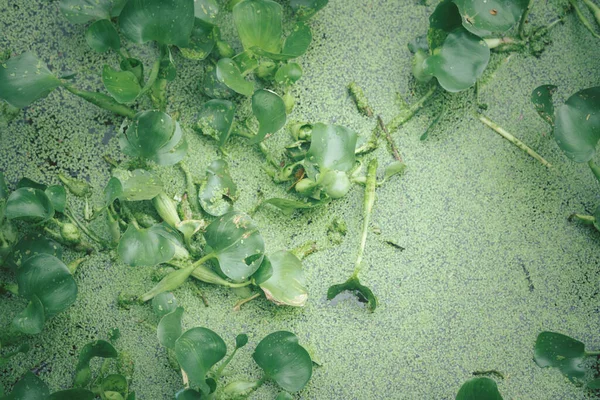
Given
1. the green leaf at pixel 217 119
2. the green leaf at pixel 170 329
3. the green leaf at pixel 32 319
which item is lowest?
the green leaf at pixel 32 319

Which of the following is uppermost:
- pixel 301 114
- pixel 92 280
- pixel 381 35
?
pixel 381 35

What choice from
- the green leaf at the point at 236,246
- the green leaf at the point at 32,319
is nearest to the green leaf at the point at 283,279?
the green leaf at the point at 236,246

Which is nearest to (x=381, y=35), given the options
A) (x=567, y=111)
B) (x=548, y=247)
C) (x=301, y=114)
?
(x=301, y=114)

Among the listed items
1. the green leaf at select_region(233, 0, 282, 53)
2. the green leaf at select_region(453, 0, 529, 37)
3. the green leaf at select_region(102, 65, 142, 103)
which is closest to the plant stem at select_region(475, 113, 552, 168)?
the green leaf at select_region(453, 0, 529, 37)

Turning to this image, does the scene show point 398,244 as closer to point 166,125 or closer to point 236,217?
point 236,217

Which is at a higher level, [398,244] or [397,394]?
[398,244]

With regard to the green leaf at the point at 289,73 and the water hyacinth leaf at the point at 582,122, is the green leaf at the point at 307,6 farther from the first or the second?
the water hyacinth leaf at the point at 582,122
